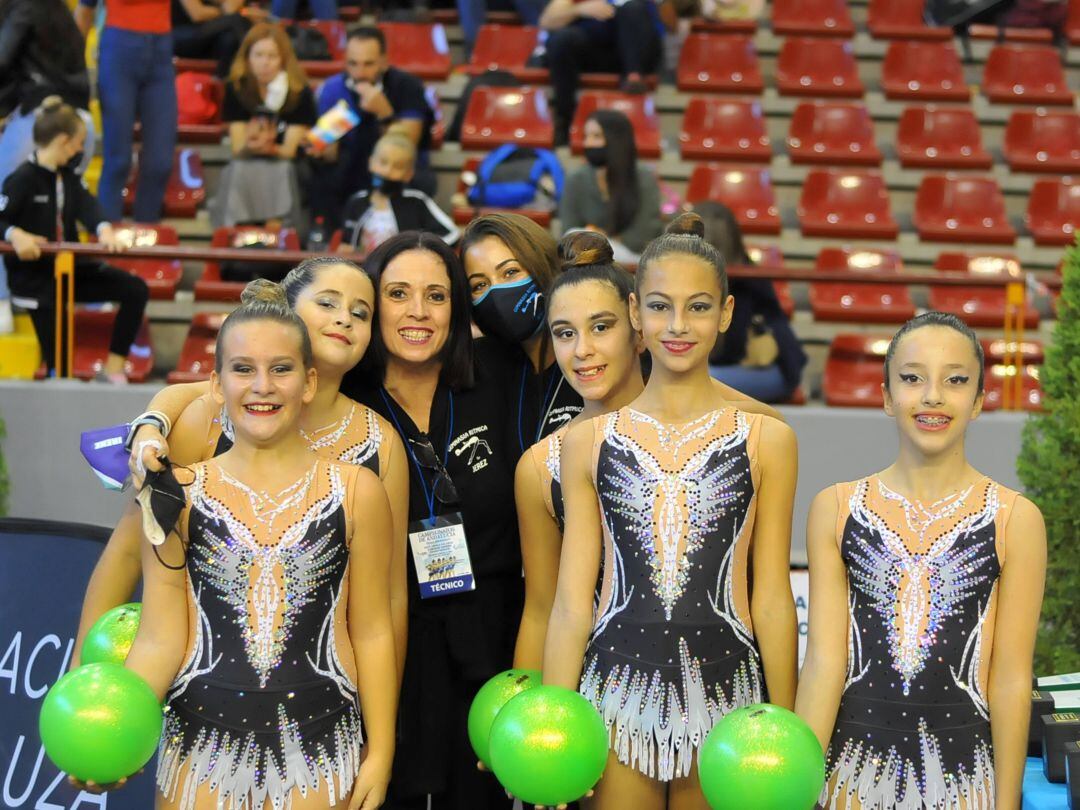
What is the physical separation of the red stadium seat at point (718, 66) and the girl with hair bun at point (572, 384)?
6.49 meters

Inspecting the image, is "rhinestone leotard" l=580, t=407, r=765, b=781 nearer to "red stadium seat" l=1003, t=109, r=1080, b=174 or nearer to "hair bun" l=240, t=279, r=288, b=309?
"hair bun" l=240, t=279, r=288, b=309

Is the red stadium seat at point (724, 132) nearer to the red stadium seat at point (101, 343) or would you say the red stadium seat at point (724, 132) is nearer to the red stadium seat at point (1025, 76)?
the red stadium seat at point (1025, 76)

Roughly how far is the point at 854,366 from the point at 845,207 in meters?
1.90

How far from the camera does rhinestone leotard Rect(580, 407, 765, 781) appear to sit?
3062mm

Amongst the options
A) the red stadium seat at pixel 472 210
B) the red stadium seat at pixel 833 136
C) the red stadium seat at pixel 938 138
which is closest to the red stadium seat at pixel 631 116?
the red stadium seat at pixel 472 210

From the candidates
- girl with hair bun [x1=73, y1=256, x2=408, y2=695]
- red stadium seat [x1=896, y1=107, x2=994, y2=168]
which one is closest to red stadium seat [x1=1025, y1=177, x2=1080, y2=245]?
red stadium seat [x1=896, y1=107, x2=994, y2=168]

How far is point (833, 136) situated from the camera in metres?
9.19

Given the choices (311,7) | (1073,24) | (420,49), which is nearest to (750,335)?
(420,49)

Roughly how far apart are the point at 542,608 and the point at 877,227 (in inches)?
227

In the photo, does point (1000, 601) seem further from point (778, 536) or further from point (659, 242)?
point (659, 242)

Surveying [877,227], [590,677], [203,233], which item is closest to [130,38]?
[203,233]

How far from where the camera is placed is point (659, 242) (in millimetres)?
3195

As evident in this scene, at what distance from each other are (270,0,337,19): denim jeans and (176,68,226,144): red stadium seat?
72 cm

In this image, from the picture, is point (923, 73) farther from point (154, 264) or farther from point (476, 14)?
point (154, 264)
